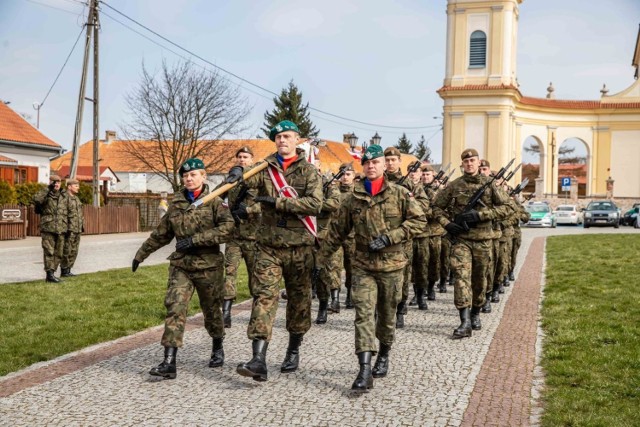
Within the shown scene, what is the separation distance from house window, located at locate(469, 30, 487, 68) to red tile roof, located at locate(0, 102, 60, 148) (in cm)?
3514

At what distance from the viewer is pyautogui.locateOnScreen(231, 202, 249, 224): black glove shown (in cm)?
730

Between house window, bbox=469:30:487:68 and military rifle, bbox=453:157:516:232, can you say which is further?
house window, bbox=469:30:487:68

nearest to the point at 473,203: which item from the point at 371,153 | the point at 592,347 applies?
the point at 592,347

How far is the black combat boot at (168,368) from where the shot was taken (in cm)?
666

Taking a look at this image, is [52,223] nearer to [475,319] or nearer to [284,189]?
[475,319]

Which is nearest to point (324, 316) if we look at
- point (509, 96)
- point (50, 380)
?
point (50, 380)

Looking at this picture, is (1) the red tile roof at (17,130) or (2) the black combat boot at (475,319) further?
(1) the red tile roof at (17,130)

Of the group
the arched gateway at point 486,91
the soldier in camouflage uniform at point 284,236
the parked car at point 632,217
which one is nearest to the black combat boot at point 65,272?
the soldier in camouflage uniform at point 284,236

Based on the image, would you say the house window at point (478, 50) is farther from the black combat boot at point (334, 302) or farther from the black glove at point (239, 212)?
the black glove at point (239, 212)

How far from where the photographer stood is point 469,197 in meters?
9.25

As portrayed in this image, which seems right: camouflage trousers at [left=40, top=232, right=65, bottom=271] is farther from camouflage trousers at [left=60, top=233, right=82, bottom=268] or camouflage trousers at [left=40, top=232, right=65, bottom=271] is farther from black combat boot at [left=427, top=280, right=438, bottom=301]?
A: black combat boot at [left=427, top=280, right=438, bottom=301]

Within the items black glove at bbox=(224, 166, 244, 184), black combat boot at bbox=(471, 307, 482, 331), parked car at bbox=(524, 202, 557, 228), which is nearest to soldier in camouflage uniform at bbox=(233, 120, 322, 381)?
black glove at bbox=(224, 166, 244, 184)

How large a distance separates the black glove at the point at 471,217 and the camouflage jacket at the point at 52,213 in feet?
26.9

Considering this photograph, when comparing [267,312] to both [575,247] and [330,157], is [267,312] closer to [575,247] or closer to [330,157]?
[575,247]
